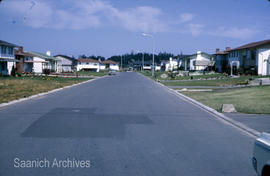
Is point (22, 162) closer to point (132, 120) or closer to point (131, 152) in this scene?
point (131, 152)

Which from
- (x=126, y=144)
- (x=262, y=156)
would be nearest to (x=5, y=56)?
(x=126, y=144)

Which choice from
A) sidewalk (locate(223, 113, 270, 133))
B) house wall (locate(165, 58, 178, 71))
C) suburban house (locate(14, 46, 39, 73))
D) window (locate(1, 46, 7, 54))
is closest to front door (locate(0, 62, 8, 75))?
window (locate(1, 46, 7, 54))

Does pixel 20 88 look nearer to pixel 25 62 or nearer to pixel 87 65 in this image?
pixel 25 62

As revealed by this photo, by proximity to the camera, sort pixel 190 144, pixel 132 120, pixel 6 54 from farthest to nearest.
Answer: pixel 6 54
pixel 132 120
pixel 190 144

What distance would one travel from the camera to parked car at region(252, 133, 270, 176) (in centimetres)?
367

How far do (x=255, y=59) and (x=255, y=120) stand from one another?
39.1 meters

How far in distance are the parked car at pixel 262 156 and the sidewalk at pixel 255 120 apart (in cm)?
492

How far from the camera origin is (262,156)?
12.4 feet

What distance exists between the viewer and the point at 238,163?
5594 millimetres

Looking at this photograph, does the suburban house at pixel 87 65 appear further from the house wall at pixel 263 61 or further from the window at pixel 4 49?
the house wall at pixel 263 61

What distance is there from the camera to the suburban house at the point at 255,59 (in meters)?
42.4

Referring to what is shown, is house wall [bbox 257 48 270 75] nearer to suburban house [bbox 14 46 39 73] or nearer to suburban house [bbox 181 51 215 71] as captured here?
suburban house [bbox 181 51 215 71]

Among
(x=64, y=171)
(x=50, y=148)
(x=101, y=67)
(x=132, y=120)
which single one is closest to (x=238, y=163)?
(x=64, y=171)

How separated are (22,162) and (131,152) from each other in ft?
7.11
